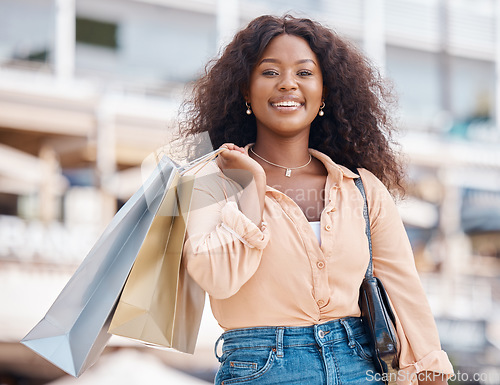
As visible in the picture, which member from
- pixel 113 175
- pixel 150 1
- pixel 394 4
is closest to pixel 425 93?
pixel 394 4

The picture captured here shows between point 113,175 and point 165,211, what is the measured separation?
8730 mm

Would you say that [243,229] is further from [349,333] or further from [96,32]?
[96,32]

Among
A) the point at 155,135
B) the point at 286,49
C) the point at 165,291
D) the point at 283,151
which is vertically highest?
the point at 155,135

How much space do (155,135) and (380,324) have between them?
891 cm

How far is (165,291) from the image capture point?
6.00ft

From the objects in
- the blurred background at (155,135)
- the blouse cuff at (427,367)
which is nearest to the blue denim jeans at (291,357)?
the blouse cuff at (427,367)

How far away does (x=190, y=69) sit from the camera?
12.6m

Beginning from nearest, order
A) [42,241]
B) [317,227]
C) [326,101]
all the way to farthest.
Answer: [317,227] → [326,101] → [42,241]

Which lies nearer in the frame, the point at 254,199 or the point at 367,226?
the point at 254,199

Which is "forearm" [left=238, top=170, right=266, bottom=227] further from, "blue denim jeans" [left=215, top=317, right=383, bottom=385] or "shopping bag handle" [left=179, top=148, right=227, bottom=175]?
"blue denim jeans" [left=215, top=317, right=383, bottom=385]

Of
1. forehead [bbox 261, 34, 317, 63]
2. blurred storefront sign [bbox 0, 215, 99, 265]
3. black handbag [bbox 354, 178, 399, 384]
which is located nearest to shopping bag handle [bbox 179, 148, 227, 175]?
forehead [bbox 261, 34, 317, 63]

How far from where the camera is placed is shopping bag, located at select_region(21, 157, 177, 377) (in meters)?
1.73

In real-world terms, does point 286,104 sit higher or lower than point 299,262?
higher

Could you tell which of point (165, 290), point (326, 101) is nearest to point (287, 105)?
point (326, 101)
